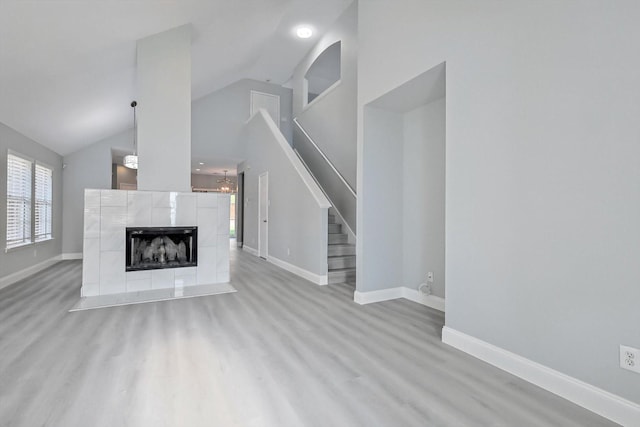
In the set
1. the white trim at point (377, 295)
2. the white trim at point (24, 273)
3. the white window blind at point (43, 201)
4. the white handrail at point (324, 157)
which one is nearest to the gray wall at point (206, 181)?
the white handrail at point (324, 157)

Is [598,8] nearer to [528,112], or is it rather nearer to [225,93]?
[528,112]

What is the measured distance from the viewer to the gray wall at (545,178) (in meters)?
1.65

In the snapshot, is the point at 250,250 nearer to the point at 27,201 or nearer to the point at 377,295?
the point at 27,201

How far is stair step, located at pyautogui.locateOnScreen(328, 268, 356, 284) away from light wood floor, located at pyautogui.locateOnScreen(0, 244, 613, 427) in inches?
46.6

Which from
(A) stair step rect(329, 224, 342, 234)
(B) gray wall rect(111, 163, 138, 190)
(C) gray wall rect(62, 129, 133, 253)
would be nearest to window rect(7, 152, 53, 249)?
(C) gray wall rect(62, 129, 133, 253)

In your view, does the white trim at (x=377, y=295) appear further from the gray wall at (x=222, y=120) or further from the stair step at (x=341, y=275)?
the gray wall at (x=222, y=120)

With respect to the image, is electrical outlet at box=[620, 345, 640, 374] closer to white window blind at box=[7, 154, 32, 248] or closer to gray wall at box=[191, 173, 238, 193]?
white window blind at box=[7, 154, 32, 248]

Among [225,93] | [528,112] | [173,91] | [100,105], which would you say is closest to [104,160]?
[100,105]

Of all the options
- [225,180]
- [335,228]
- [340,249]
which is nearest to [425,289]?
[340,249]

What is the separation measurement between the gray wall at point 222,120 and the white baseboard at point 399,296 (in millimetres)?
6310

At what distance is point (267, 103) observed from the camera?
361 inches

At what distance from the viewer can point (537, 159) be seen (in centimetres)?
202

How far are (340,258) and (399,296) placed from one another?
1329 mm

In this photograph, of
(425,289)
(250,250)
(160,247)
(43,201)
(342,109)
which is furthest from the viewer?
(250,250)
